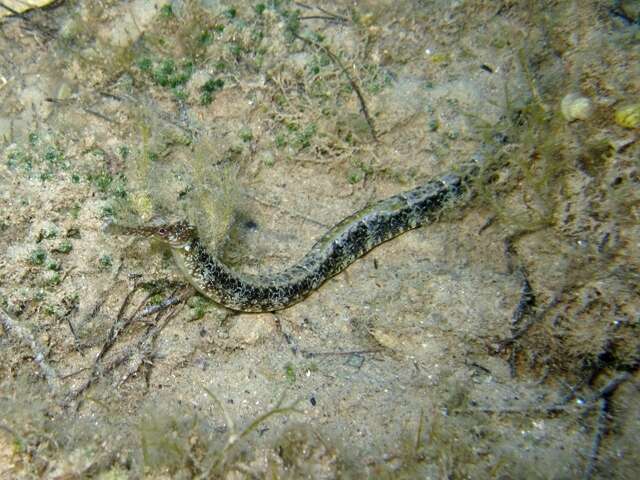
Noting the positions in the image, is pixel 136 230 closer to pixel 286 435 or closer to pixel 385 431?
pixel 286 435

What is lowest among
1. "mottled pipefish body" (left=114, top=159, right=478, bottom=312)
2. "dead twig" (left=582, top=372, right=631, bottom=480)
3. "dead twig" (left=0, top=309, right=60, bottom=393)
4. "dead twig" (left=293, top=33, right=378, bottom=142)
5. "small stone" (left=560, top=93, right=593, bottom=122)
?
"dead twig" (left=582, top=372, right=631, bottom=480)

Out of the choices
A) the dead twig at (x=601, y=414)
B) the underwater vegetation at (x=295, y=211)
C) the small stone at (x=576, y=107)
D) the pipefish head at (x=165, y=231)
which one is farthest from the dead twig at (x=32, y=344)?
the small stone at (x=576, y=107)

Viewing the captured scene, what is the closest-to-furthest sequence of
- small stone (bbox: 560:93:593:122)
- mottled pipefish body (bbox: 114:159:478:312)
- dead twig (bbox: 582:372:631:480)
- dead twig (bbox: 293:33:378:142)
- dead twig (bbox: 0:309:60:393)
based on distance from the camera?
dead twig (bbox: 582:372:631:480) < dead twig (bbox: 0:309:60:393) < mottled pipefish body (bbox: 114:159:478:312) < small stone (bbox: 560:93:593:122) < dead twig (bbox: 293:33:378:142)

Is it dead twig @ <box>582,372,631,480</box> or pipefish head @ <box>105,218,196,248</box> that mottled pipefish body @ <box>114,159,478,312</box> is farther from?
dead twig @ <box>582,372,631,480</box>

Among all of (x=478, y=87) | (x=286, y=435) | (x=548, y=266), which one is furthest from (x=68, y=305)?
(x=478, y=87)

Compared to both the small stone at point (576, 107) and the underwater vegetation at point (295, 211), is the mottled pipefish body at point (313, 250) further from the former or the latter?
the small stone at point (576, 107)

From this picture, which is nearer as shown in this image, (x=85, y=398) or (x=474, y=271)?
(x=85, y=398)

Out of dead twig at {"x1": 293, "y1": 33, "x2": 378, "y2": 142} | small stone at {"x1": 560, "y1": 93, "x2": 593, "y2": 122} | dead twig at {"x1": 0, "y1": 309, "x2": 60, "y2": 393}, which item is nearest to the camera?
dead twig at {"x1": 0, "y1": 309, "x2": 60, "y2": 393}

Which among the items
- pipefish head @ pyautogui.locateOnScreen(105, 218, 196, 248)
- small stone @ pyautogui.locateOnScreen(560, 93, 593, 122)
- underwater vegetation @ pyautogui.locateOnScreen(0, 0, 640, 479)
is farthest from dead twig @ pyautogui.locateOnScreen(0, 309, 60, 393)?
small stone @ pyautogui.locateOnScreen(560, 93, 593, 122)
